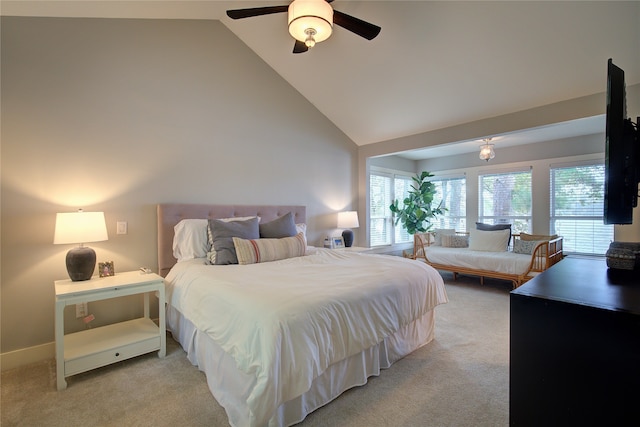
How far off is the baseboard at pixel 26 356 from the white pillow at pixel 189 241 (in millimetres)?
1200

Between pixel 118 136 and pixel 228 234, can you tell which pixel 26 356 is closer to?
pixel 228 234

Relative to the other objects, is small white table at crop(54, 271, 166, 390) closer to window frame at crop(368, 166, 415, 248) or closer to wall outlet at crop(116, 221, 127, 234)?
wall outlet at crop(116, 221, 127, 234)

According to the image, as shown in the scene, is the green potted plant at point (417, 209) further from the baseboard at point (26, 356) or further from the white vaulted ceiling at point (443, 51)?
the baseboard at point (26, 356)

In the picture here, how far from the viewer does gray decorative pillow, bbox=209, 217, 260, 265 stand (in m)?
2.69

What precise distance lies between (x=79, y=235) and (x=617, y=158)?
11.0 ft

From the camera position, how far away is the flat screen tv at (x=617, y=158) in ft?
4.09

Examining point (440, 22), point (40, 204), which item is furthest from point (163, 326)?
point (440, 22)

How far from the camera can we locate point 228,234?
9.31 ft

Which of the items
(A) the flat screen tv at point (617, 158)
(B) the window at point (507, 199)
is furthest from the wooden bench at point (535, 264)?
(A) the flat screen tv at point (617, 158)

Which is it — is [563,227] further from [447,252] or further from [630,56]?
Result: [630,56]

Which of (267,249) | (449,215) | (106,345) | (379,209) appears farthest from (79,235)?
(449,215)

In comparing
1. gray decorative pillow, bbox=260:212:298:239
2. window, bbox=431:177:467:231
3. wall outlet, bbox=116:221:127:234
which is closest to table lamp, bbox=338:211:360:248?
gray decorative pillow, bbox=260:212:298:239

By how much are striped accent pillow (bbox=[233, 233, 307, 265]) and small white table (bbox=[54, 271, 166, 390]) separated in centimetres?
70

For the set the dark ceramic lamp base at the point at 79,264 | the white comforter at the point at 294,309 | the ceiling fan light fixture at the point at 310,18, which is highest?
the ceiling fan light fixture at the point at 310,18
